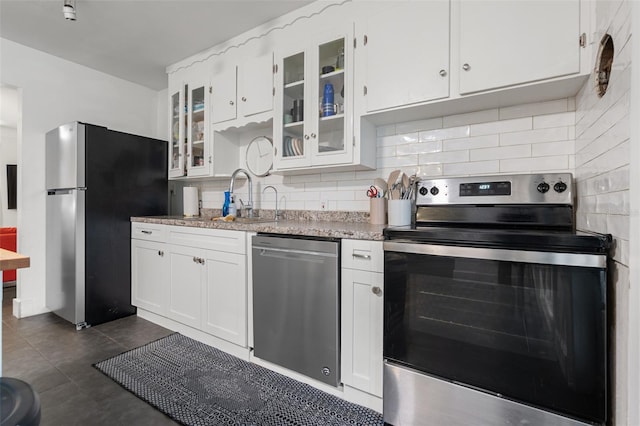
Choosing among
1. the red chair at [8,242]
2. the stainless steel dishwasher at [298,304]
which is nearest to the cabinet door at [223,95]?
the stainless steel dishwasher at [298,304]

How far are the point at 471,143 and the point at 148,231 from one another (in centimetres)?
262

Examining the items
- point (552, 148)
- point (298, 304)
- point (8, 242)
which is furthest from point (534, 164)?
point (8, 242)

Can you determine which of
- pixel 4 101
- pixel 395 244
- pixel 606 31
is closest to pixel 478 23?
pixel 606 31

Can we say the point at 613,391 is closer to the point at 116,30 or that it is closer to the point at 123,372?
the point at 123,372

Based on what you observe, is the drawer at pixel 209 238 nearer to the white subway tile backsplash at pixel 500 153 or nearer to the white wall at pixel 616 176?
the white subway tile backsplash at pixel 500 153

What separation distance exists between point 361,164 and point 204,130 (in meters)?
1.64

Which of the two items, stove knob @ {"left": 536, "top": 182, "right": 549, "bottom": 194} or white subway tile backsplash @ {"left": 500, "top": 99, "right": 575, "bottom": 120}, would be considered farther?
white subway tile backsplash @ {"left": 500, "top": 99, "right": 575, "bottom": 120}

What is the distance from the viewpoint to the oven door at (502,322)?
1014 mm

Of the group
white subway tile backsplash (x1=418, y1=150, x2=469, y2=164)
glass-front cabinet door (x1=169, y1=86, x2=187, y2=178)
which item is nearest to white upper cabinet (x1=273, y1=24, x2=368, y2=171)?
white subway tile backsplash (x1=418, y1=150, x2=469, y2=164)

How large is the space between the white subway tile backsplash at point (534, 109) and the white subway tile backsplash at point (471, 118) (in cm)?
5

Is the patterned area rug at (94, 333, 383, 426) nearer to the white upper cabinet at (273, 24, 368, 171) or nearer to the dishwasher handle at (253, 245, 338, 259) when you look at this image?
the dishwasher handle at (253, 245, 338, 259)

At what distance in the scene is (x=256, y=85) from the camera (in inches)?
94.7

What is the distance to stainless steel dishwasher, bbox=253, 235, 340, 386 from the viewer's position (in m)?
1.59

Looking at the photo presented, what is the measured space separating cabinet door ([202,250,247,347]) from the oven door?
3.29ft
